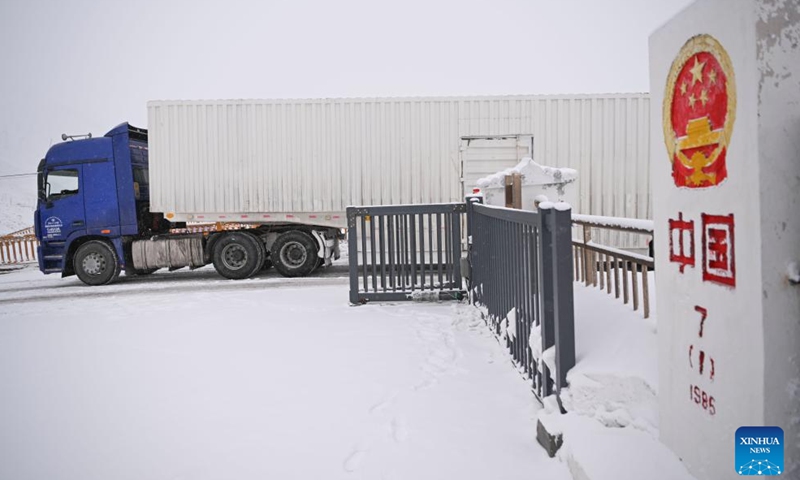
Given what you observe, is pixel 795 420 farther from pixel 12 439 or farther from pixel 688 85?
pixel 12 439

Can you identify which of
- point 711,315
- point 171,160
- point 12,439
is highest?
point 171,160

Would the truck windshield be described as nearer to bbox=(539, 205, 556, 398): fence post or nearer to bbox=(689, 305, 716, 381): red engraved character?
bbox=(539, 205, 556, 398): fence post

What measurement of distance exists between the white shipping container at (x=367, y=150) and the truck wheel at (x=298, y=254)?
1.44ft

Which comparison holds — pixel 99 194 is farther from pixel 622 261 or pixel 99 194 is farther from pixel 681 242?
pixel 681 242

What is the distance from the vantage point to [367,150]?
432 inches

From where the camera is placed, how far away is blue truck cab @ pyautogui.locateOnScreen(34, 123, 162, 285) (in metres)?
10.9

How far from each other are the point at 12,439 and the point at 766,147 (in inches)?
165

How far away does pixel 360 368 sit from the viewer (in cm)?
425

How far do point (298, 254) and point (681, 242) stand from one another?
987cm

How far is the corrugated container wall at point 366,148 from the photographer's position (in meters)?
10.8

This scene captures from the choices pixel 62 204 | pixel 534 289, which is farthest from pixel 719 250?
pixel 62 204

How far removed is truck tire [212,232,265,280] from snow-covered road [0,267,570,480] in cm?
430

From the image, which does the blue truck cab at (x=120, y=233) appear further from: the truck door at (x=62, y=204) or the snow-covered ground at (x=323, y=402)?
the snow-covered ground at (x=323, y=402)

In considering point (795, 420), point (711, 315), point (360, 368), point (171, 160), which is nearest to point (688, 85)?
point (711, 315)
